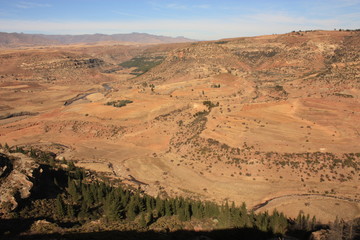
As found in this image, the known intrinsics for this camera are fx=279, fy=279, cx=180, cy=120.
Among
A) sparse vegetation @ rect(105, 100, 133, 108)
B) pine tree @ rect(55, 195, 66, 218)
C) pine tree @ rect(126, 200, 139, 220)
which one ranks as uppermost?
sparse vegetation @ rect(105, 100, 133, 108)

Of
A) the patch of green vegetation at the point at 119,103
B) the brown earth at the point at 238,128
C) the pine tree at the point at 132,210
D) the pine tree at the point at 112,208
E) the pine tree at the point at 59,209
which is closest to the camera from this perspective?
Result: the pine tree at the point at 59,209

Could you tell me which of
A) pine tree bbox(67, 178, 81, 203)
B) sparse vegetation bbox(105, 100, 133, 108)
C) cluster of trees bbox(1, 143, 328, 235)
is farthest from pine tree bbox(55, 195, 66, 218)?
sparse vegetation bbox(105, 100, 133, 108)

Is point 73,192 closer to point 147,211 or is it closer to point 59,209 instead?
point 59,209

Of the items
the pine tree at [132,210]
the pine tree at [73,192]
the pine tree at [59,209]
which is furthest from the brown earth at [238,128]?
the pine tree at [59,209]

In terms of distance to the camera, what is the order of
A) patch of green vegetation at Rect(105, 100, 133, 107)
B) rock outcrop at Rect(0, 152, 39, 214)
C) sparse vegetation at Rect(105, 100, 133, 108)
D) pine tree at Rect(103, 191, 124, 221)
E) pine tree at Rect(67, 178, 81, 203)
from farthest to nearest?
patch of green vegetation at Rect(105, 100, 133, 107) < sparse vegetation at Rect(105, 100, 133, 108) < pine tree at Rect(67, 178, 81, 203) < pine tree at Rect(103, 191, 124, 221) < rock outcrop at Rect(0, 152, 39, 214)

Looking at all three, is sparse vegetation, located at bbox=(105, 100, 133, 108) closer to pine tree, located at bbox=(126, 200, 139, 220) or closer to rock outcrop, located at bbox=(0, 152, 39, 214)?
rock outcrop, located at bbox=(0, 152, 39, 214)

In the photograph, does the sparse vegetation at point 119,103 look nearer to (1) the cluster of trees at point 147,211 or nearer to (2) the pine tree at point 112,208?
(1) the cluster of trees at point 147,211

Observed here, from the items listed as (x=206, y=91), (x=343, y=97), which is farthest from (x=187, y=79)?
(x=343, y=97)

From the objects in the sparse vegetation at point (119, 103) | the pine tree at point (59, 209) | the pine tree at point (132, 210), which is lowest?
the pine tree at point (132, 210)
